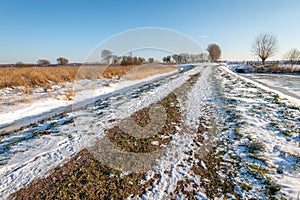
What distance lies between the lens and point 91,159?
316 cm

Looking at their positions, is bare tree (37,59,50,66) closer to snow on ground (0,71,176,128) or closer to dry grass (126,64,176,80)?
dry grass (126,64,176,80)

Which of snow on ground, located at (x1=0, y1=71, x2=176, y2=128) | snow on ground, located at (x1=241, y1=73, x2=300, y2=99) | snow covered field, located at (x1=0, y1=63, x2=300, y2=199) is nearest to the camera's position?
snow covered field, located at (x1=0, y1=63, x2=300, y2=199)

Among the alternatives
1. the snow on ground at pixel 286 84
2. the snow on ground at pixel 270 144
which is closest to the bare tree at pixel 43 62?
the snow on ground at pixel 286 84

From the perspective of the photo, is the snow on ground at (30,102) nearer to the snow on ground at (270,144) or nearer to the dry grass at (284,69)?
the snow on ground at (270,144)

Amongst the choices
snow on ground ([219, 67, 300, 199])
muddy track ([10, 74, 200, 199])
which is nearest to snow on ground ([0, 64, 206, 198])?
muddy track ([10, 74, 200, 199])

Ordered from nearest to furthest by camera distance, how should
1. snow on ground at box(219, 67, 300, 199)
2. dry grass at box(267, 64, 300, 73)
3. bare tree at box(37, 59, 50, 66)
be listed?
snow on ground at box(219, 67, 300, 199) < dry grass at box(267, 64, 300, 73) < bare tree at box(37, 59, 50, 66)

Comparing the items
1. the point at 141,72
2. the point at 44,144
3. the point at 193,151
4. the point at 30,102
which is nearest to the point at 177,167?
the point at 193,151

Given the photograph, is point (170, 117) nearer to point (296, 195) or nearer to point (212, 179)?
point (212, 179)

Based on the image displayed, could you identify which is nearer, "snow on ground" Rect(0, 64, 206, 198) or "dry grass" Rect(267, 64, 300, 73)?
"snow on ground" Rect(0, 64, 206, 198)

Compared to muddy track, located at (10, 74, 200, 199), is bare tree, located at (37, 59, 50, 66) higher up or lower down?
higher up

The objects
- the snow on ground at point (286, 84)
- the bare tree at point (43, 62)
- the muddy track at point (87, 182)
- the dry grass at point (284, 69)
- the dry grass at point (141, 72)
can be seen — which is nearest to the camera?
the muddy track at point (87, 182)

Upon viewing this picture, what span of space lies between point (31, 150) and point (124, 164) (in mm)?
2240

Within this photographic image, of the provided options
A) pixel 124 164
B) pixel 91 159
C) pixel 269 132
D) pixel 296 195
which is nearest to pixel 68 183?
pixel 91 159

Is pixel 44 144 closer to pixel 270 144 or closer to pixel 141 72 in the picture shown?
pixel 270 144
